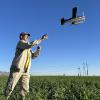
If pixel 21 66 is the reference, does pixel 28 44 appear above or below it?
above

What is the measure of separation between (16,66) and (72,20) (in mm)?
2093

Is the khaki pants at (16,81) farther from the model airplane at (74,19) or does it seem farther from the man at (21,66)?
the model airplane at (74,19)

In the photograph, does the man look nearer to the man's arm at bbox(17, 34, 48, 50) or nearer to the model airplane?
the man's arm at bbox(17, 34, 48, 50)

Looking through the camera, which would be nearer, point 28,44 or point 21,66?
point 28,44

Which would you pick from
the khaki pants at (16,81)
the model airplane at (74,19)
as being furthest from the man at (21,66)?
the model airplane at (74,19)

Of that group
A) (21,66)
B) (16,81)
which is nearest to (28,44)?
(21,66)

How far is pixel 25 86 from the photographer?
1120 cm

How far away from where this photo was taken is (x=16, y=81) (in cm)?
1109

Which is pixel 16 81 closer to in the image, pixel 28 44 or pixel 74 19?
pixel 28 44

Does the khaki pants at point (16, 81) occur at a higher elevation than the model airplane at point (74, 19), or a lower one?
lower

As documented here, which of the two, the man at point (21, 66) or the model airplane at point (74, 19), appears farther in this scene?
the man at point (21, 66)

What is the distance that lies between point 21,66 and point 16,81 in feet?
1.44

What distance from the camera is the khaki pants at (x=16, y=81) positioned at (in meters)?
11.0

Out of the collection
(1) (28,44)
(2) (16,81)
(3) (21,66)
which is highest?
(1) (28,44)
